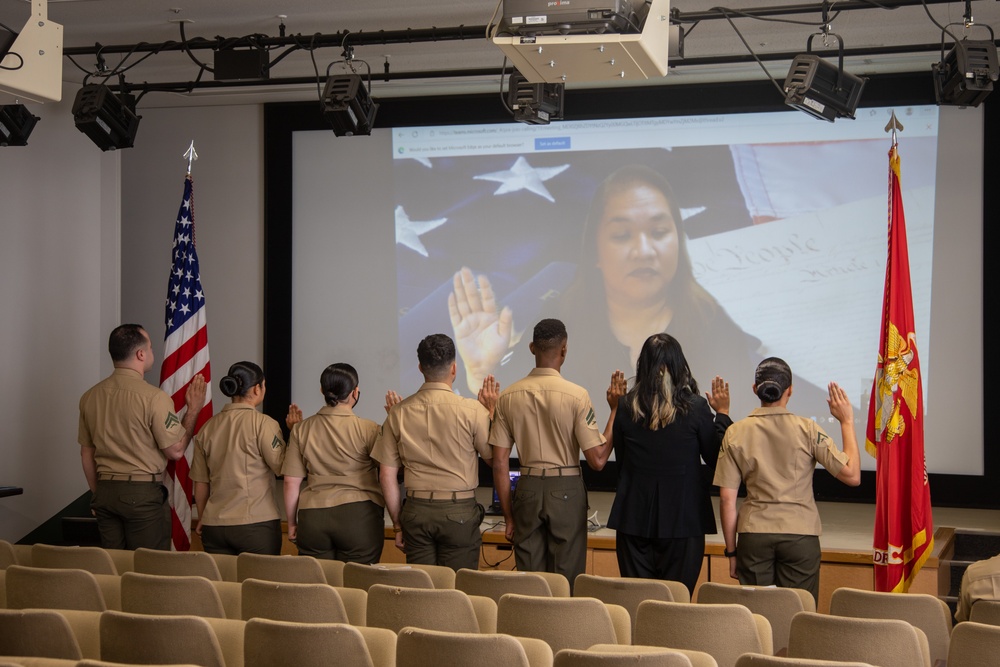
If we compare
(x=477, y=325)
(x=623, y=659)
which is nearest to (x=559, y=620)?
(x=623, y=659)

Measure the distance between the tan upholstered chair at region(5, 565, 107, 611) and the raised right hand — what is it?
16.1 feet

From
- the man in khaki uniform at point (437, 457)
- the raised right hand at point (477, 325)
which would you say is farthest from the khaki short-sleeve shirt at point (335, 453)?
the raised right hand at point (477, 325)

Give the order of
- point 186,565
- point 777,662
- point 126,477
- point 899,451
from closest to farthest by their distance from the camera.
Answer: point 777,662
point 186,565
point 899,451
point 126,477

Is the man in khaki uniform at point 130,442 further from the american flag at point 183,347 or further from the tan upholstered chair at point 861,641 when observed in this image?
the tan upholstered chair at point 861,641

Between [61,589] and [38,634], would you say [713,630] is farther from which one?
[61,589]

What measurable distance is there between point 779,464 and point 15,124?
519 cm

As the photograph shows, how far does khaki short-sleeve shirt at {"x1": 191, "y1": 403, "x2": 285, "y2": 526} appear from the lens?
18.2ft

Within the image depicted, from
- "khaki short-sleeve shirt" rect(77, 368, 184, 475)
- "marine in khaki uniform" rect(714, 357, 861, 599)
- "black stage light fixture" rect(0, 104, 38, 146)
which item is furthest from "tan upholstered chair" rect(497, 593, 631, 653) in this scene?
"black stage light fixture" rect(0, 104, 38, 146)

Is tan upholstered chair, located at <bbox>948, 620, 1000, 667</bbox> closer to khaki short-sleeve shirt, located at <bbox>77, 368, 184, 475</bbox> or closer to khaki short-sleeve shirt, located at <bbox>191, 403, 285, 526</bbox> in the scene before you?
khaki short-sleeve shirt, located at <bbox>191, 403, 285, 526</bbox>

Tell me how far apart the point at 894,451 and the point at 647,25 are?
112 inches

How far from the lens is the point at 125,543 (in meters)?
6.03

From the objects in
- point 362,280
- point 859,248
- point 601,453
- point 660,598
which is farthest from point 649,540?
point 362,280

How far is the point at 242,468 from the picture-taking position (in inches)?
219

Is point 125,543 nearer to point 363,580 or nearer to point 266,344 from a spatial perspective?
point 363,580
